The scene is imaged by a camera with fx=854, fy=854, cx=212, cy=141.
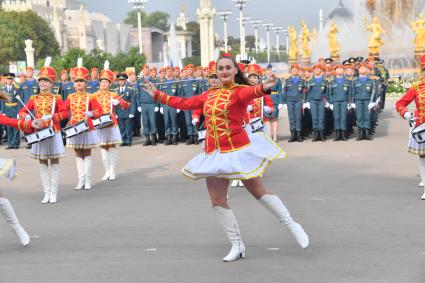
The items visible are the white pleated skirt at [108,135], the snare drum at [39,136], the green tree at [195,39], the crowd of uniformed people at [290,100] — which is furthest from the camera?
the green tree at [195,39]

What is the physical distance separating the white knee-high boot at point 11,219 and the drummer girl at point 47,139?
10.3ft

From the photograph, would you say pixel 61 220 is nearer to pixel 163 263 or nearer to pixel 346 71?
pixel 163 263

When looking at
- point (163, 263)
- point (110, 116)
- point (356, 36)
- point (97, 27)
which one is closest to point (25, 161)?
point (110, 116)

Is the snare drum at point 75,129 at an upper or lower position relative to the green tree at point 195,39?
lower

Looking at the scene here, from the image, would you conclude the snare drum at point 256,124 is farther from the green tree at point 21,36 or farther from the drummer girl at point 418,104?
the green tree at point 21,36

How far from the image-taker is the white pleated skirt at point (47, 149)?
465 inches

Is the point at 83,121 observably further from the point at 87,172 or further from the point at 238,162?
the point at 238,162

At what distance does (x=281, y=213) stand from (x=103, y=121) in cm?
650

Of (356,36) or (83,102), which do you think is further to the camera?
(356,36)

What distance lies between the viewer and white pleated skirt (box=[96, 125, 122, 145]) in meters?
14.1

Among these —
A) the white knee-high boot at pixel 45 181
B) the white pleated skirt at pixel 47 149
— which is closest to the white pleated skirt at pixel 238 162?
the white pleated skirt at pixel 47 149

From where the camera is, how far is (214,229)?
929 cm

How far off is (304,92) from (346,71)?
110cm

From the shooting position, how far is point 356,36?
216 feet
